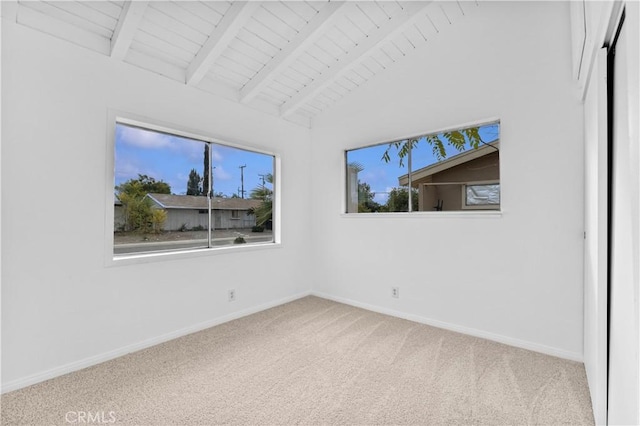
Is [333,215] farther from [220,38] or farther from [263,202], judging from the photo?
[220,38]

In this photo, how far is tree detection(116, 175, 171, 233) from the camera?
2605mm

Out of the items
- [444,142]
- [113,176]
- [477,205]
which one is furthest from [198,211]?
[477,205]

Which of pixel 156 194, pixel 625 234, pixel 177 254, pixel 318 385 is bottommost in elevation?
pixel 318 385

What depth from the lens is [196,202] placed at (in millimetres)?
3082

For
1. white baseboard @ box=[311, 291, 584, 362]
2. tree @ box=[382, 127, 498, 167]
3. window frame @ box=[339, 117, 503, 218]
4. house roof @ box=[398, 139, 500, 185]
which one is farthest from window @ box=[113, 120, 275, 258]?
house roof @ box=[398, 139, 500, 185]

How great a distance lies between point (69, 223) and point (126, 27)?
1484 millimetres

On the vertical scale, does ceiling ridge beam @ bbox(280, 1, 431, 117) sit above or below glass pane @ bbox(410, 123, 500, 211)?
above

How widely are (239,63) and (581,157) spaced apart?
3052 millimetres

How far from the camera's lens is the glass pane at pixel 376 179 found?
340 centimetres

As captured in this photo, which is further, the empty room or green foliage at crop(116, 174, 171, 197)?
green foliage at crop(116, 174, 171, 197)

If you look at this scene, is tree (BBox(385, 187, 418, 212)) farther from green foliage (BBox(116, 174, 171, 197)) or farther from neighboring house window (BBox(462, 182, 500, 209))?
green foliage (BBox(116, 174, 171, 197))

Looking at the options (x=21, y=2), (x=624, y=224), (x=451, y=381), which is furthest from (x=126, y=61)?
(x=451, y=381)

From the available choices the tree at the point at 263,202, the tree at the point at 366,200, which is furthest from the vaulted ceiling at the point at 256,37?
the tree at the point at 366,200

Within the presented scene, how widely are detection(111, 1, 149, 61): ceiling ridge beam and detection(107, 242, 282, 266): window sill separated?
1.60m
